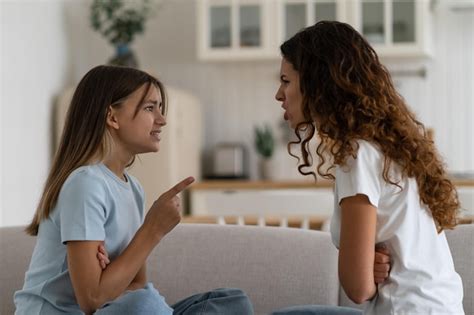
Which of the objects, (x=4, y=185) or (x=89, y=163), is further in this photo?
(x=4, y=185)

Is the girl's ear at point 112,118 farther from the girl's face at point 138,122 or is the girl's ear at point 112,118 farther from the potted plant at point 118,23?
the potted plant at point 118,23

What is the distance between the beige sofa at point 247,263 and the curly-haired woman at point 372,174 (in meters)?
0.55

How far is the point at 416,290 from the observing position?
1.57m

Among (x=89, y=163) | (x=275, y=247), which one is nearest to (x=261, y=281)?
(x=275, y=247)

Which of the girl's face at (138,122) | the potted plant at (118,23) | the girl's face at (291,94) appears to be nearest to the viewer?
the girl's face at (291,94)

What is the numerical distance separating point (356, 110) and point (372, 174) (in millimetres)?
135

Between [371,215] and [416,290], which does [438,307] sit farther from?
[371,215]

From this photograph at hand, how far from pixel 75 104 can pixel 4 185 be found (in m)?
2.25

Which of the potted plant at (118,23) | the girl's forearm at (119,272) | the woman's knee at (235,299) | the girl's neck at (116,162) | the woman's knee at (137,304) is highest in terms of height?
the potted plant at (118,23)

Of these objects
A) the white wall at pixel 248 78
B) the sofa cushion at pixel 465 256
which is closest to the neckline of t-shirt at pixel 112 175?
the sofa cushion at pixel 465 256

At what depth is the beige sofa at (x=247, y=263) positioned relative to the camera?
7.25ft

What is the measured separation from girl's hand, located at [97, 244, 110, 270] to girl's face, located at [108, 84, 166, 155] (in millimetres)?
281

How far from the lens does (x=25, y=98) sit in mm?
4305

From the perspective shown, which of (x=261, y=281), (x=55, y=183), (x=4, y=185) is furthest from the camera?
(x=4, y=185)
